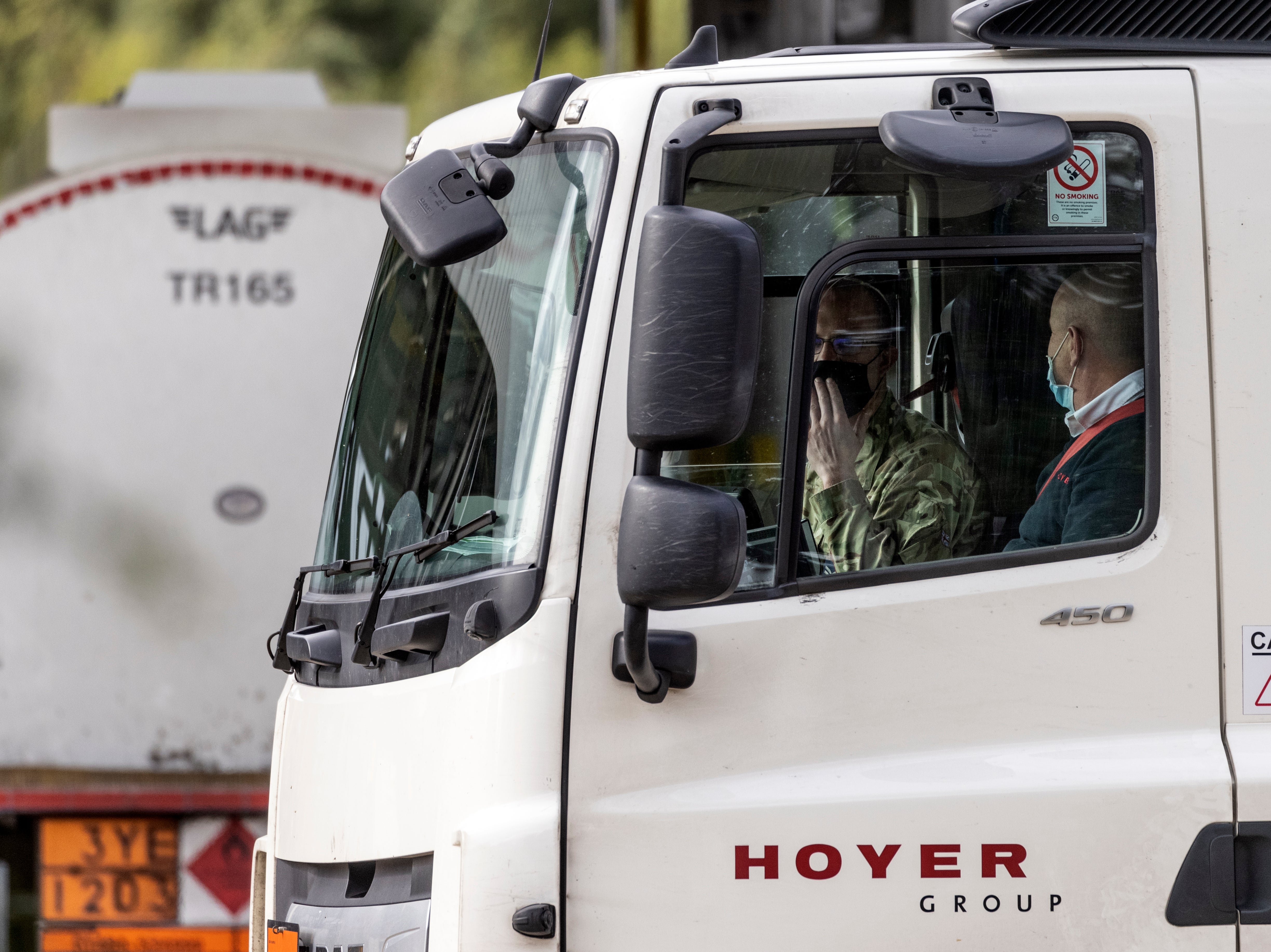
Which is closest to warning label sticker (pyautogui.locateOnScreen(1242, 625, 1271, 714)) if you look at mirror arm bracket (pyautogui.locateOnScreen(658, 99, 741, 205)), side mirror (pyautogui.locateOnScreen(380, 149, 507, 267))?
mirror arm bracket (pyautogui.locateOnScreen(658, 99, 741, 205))

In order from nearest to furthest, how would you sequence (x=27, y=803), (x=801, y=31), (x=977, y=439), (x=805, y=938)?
(x=805, y=938) < (x=977, y=439) < (x=27, y=803) < (x=801, y=31)

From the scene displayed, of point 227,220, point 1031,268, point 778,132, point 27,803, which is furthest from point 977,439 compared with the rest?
point 27,803

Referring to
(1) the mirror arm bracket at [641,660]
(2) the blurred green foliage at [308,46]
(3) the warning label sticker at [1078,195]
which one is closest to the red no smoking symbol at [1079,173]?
(3) the warning label sticker at [1078,195]

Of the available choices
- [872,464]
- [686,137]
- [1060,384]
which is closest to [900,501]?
[872,464]

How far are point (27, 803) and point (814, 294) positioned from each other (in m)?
3.96

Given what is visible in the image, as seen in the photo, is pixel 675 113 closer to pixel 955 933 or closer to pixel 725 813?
pixel 725 813

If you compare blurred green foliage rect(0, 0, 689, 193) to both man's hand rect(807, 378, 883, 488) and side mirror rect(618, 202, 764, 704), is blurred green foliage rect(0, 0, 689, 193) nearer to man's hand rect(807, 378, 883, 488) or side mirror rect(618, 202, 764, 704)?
man's hand rect(807, 378, 883, 488)

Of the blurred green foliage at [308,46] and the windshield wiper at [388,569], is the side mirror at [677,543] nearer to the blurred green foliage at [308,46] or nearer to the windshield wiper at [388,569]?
the windshield wiper at [388,569]

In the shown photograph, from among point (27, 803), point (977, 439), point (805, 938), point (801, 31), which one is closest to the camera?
point (805, 938)

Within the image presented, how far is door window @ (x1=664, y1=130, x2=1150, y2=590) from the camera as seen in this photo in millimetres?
2320

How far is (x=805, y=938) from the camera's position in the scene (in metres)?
2.23

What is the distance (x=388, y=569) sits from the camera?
8.17ft

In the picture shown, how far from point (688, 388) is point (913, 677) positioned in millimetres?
618

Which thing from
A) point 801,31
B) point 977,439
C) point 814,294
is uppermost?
point 801,31
